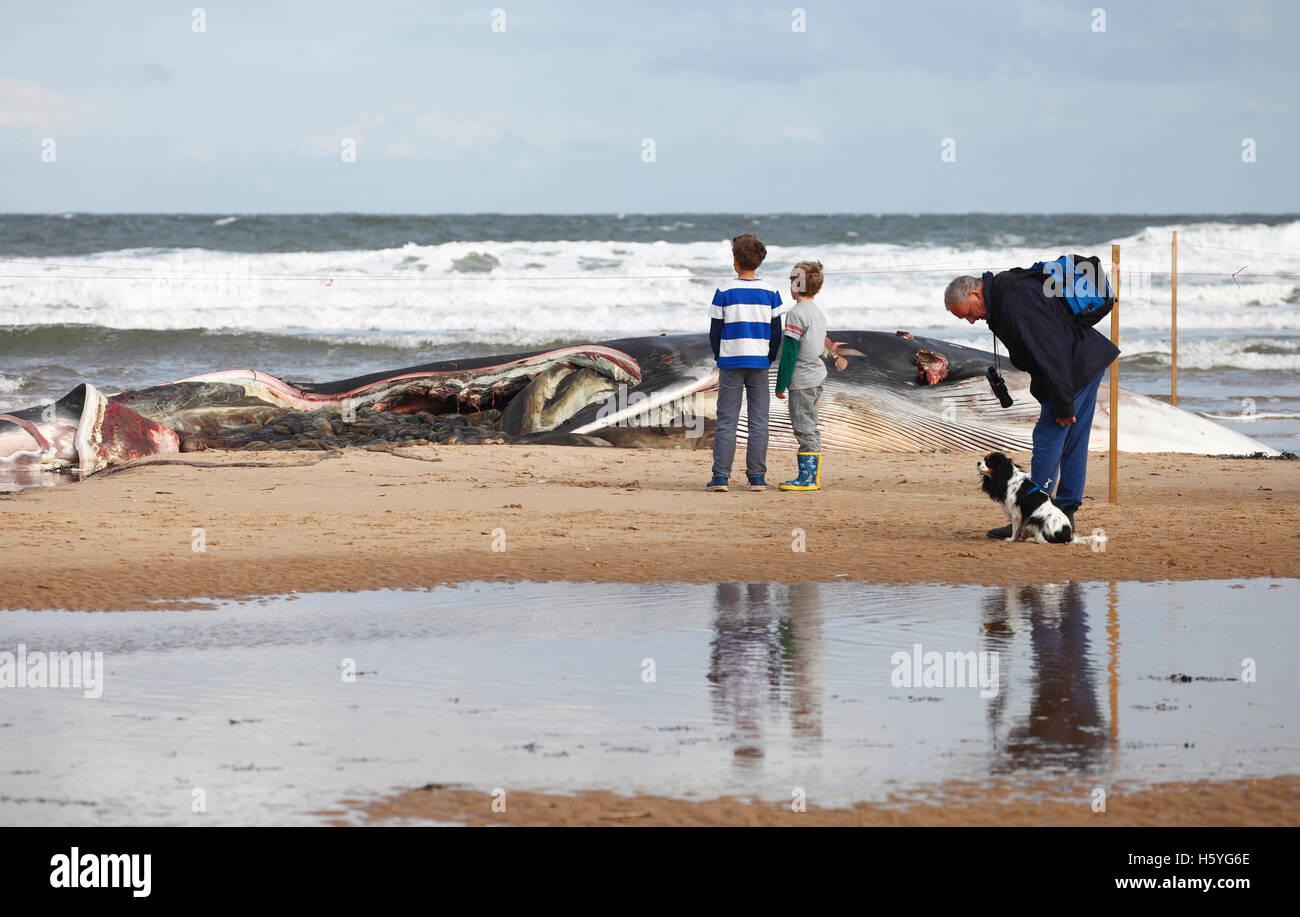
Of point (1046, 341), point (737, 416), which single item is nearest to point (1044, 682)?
point (1046, 341)

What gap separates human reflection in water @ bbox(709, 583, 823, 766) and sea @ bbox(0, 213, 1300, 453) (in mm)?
9109

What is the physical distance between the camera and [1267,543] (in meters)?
8.04

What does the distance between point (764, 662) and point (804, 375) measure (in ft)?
17.1

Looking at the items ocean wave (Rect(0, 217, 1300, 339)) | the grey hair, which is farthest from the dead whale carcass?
ocean wave (Rect(0, 217, 1300, 339))

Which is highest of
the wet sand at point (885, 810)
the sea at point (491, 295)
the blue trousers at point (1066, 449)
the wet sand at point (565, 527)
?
the sea at point (491, 295)

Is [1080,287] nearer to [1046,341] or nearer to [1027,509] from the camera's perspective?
[1046,341]

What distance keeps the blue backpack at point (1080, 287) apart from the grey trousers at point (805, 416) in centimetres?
266

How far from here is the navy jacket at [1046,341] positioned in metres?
7.75

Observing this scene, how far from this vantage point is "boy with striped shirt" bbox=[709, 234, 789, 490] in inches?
400

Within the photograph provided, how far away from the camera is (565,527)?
860cm

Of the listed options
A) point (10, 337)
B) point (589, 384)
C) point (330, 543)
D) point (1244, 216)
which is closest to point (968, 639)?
point (330, 543)

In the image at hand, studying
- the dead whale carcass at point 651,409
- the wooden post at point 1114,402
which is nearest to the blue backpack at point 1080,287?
the wooden post at point 1114,402

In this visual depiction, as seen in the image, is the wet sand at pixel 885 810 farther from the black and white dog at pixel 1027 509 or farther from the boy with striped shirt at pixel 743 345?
the boy with striped shirt at pixel 743 345

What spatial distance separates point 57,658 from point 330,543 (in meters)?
2.65
